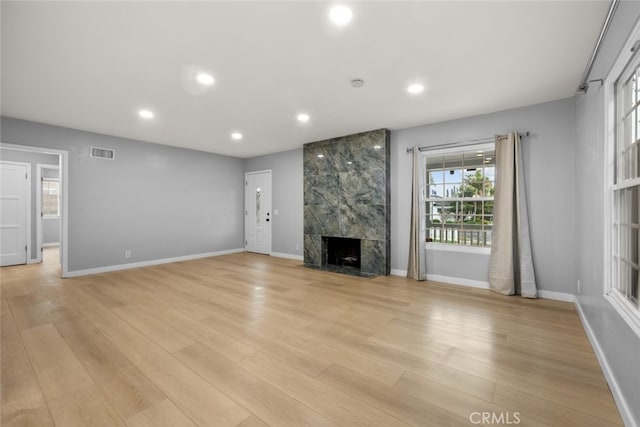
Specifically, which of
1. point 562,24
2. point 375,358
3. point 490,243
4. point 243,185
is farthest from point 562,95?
point 243,185

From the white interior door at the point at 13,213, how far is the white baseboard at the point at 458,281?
27.2ft

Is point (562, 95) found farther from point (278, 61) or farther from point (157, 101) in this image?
point (157, 101)

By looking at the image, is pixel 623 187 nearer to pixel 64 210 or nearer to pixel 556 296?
pixel 556 296

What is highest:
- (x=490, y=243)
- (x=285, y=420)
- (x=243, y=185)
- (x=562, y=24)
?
(x=562, y=24)

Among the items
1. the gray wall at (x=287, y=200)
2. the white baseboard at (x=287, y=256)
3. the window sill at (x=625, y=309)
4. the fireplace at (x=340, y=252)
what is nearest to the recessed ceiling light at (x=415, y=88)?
the window sill at (x=625, y=309)

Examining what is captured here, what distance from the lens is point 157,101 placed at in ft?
11.8

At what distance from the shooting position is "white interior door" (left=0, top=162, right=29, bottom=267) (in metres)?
5.61

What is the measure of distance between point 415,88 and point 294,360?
3.13m

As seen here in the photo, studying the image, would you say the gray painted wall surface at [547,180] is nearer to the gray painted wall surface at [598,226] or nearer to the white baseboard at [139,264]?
the gray painted wall surface at [598,226]

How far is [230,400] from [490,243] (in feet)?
13.3

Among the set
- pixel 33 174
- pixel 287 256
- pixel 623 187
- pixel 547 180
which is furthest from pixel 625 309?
pixel 33 174

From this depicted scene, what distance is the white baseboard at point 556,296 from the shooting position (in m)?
3.48

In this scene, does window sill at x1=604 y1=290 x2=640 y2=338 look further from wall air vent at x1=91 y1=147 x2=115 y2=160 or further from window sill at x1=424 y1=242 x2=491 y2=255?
wall air vent at x1=91 y1=147 x2=115 y2=160

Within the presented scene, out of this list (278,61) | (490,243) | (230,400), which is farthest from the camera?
(490,243)
